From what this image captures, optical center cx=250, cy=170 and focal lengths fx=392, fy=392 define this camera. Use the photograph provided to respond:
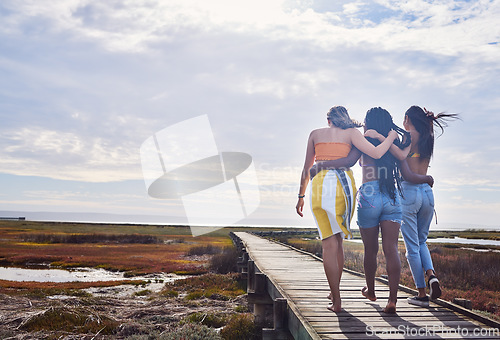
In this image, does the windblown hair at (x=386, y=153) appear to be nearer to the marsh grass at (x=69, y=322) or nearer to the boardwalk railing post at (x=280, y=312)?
the boardwalk railing post at (x=280, y=312)

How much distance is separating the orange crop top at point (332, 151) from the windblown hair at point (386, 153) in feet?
1.15

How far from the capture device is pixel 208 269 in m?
20.8

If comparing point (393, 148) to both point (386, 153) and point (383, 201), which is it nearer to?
point (386, 153)

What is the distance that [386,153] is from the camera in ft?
13.9

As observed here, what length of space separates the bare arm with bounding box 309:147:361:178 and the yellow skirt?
0.05 meters

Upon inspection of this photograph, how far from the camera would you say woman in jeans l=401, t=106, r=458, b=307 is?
452 cm

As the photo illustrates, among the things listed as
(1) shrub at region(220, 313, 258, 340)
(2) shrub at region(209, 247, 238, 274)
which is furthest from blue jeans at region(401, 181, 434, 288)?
(2) shrub at region(209, 247, 238, 274)

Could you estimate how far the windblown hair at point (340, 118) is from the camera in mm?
4059

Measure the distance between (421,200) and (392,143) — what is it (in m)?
0.86

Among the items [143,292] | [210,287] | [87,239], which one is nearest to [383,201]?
[210,287]

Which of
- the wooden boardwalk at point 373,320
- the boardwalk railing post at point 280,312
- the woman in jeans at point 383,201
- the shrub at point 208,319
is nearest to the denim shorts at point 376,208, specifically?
the woman in jeans at point 383,201

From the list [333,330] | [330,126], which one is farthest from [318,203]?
[333,330]

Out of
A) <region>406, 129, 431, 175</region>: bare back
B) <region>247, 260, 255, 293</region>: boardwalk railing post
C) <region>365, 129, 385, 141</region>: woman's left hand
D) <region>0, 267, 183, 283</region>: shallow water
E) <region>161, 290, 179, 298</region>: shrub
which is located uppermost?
<region>365, 129, 385, 141</region>: woman's left hand

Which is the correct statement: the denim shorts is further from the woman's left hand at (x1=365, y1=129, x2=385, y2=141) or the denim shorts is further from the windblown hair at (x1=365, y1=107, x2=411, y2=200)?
the woman's left hand at (x1=365, y1=129, x2=385, y2=141)
